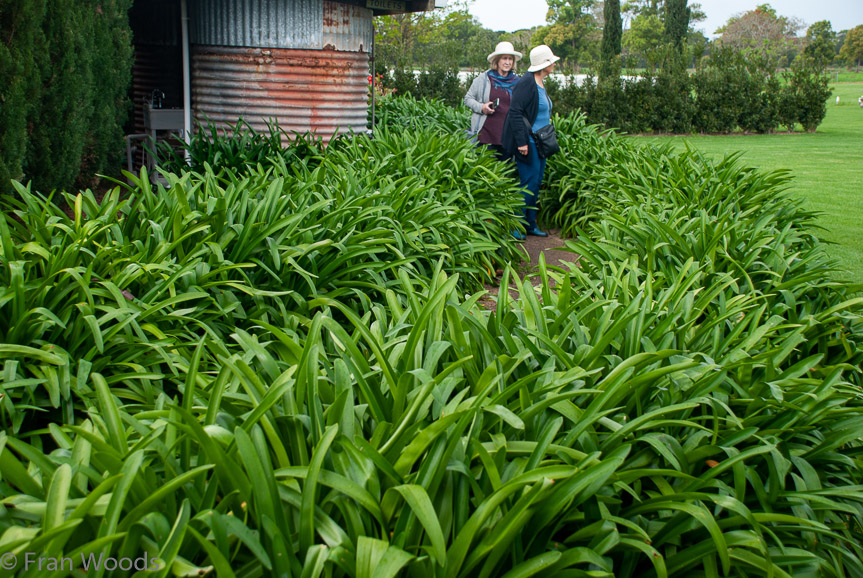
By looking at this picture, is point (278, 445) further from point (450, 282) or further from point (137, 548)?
point (450, 282)

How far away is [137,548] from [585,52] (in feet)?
198

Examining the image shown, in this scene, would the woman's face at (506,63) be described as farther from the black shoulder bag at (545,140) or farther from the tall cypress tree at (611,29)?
the tall cypress tree at (611,29)

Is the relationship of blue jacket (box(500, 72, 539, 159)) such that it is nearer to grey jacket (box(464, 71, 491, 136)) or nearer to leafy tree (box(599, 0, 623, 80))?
grey jacket (box(464, 71, 491, 136))

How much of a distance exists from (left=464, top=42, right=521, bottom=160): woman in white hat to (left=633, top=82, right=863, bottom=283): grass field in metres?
1.76

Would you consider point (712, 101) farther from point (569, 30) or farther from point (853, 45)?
point (853, 45)

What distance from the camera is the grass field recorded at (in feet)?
21.3

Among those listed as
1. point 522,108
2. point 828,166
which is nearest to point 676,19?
point 828,166

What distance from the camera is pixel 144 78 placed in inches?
315

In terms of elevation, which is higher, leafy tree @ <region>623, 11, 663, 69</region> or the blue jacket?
leafy tree @ <region>623, 11, 663, 69</region>

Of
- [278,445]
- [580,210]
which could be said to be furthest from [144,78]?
[278,445]

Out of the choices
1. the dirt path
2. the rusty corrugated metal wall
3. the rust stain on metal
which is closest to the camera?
the dirt path

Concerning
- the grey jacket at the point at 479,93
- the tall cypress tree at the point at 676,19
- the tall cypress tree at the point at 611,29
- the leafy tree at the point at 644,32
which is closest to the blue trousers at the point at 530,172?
the grey jacket at the point at 479,93

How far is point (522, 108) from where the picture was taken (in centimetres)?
651

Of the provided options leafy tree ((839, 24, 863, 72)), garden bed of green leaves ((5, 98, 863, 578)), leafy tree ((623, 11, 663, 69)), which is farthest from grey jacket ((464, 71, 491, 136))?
leafy tree ((839, 24, 863, 72))
